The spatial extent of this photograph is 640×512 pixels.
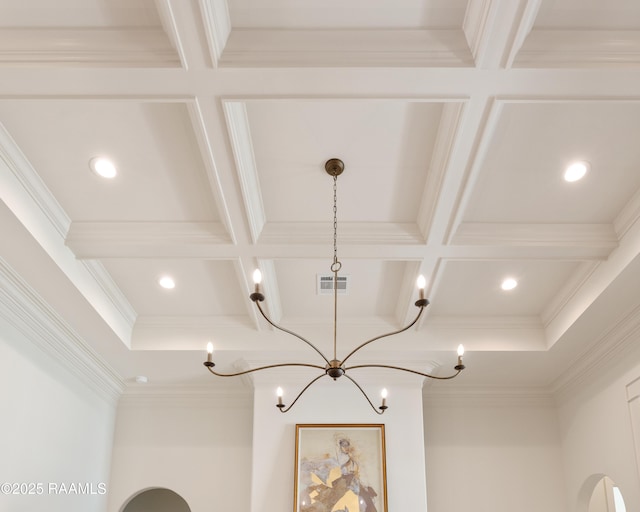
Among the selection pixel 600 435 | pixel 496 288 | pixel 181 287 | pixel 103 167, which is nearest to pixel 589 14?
pixel 103 167

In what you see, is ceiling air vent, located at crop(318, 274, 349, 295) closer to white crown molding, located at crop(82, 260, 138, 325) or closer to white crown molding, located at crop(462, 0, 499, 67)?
white crown molding, located at crop(82, 260, 138, 325)

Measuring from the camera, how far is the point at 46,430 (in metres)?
5.05

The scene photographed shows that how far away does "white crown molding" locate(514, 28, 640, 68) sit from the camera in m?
2.96

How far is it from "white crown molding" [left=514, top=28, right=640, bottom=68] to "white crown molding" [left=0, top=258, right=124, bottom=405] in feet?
10.4

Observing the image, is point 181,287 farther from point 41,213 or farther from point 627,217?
point 627,217

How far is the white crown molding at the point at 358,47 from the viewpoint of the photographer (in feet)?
9.82

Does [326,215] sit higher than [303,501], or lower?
higher

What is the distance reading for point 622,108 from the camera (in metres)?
3.35

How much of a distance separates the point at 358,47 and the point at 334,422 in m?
3.79

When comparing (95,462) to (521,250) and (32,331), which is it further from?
(521,250)

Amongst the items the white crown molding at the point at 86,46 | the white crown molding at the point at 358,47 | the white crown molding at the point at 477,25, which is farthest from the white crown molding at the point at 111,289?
the white crown molding at the point at 477,25

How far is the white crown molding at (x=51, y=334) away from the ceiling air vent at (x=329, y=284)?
1864 mm

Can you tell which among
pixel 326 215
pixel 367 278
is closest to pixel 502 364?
pixel 367 278

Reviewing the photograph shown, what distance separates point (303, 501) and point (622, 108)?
153 inches
